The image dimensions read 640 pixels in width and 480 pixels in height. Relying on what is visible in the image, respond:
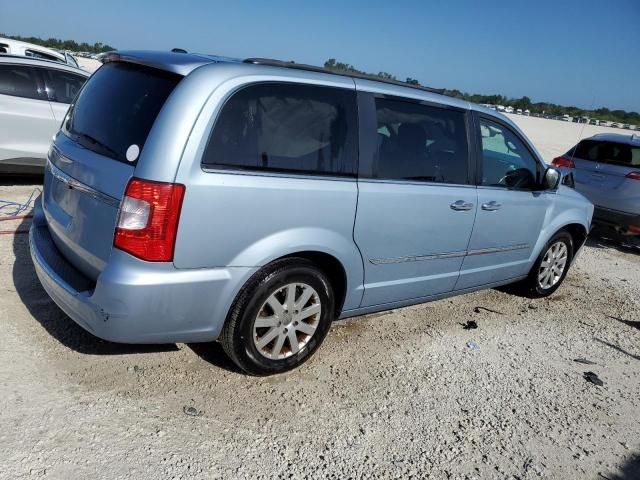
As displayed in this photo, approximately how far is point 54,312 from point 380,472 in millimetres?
2482

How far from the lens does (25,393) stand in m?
3.03

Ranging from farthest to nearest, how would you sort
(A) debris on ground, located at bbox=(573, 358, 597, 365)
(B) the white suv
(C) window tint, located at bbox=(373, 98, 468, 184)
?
(B) the white suv → (A) debris on ground, located at bbox=(573, 358, 597, 365) → (C) window tint, located at bbox=(373, 98, 468, 184)

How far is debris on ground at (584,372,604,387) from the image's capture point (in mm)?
4048

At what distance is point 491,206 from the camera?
14.5 feet

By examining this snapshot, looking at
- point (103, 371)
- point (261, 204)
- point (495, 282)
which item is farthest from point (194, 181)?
point (495, 282)

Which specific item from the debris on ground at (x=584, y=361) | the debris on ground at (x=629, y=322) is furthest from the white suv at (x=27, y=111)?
the debris on ground at (x=629, y=322)

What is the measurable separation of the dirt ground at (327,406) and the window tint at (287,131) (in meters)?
1.34

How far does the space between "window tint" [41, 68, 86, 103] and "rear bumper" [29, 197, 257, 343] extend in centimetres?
473

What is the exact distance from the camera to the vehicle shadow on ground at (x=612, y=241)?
8.33 metres

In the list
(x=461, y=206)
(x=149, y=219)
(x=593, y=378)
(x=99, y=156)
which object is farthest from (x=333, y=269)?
(x=593, y=378)

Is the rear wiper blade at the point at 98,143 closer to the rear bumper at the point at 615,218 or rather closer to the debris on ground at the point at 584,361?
the debris on ground at the point at 584,361

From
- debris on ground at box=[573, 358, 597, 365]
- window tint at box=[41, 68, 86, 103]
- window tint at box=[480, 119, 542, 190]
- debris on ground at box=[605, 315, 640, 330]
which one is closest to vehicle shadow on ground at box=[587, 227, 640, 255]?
debris on ground at box=[605, 315, 640, 330]

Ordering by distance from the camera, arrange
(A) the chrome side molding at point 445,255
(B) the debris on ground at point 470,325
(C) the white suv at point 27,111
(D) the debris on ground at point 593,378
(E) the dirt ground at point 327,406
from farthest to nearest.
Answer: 1. (C) the white suv at point 27,111
2. (B) the debris on ground at point 470,325
3. (D) the debris on ground at point 593,378
4. (A) the chrome side molding at point 445,255
5. (E) the dirt ground at point 327,406

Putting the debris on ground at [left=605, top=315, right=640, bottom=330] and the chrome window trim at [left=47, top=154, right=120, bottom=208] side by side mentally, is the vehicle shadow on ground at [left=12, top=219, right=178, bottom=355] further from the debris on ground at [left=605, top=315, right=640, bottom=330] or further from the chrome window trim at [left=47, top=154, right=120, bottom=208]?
the debris on ground at [left=605, top=315, right=640, bottom=330]
